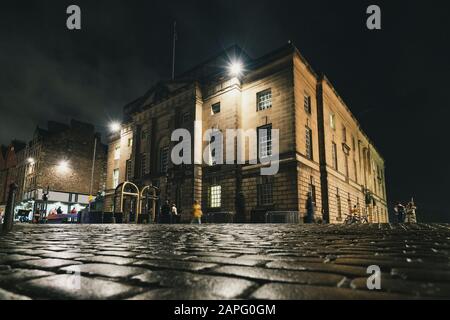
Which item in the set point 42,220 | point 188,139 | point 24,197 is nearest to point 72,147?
point 24,197

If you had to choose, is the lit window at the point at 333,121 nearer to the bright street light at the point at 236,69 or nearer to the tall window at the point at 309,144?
the tall window at the point at 309,144

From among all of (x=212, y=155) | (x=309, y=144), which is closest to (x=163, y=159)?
(x=212, y=155)

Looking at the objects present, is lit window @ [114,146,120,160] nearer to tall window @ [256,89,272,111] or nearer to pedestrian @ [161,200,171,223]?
pedestrian @ [161,200,171,223]

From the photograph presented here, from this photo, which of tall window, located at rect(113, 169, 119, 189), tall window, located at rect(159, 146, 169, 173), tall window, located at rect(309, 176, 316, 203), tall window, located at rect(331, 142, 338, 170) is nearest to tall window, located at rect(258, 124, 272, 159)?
tall window, located at rect(309, 176, 316, 203)

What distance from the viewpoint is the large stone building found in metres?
22.7

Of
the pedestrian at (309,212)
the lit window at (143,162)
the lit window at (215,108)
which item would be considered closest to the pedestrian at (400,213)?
the pedestrian at (309,212)

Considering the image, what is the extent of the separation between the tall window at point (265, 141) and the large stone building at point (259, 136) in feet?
0.61

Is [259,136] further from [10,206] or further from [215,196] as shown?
[10,206]

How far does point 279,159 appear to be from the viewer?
22.4 metres
